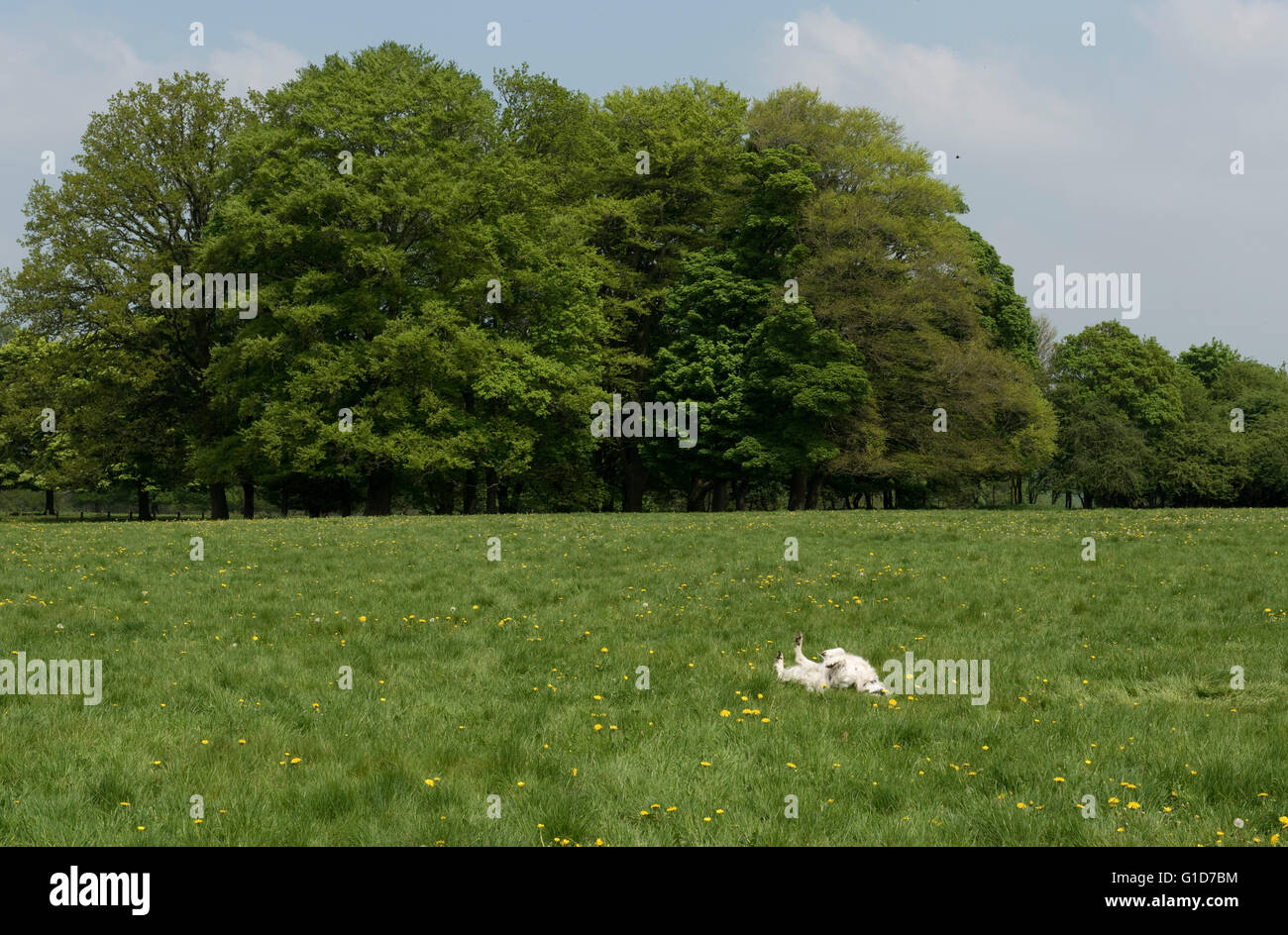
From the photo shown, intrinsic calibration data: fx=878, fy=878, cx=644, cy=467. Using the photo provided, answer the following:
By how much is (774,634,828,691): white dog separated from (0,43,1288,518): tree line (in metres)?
30.1

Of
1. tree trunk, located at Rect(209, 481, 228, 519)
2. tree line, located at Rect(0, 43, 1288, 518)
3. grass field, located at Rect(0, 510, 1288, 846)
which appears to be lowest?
grass field, located at Rect(0, 510, 1288, 846)

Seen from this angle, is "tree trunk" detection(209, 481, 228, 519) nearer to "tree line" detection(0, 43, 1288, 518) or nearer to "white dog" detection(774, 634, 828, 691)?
"tree line" detection(0, 43, 1288, 518)

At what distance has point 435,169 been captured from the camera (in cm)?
4006

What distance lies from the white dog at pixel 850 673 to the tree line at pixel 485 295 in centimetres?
3048

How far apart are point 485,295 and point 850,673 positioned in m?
36.5

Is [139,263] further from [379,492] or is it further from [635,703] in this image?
[635,703]

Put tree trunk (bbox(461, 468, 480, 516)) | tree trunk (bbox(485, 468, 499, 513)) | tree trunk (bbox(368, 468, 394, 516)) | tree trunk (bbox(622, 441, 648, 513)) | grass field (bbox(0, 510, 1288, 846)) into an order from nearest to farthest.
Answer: grass field (bbox(0, 510, 1288, 846)) → tree trunk (bbox(368, 468, 394, 516)) → tree trunk (bbox(485, 468, 499, 513)) → tree trunk (bbox(461, 468, 480, 516)) → tree trunk (bbox(622, 441, 648, 513))

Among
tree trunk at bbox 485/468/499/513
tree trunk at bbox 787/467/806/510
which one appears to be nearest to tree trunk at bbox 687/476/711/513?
tree trunk at bbox 787/467/806/510

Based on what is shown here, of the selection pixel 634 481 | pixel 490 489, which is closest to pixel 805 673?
pixel 490 489

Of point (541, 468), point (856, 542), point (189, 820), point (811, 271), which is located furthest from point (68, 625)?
point (541, 468)

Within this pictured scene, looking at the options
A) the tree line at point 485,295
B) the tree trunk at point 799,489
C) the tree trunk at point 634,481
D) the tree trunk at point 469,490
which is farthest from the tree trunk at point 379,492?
the tree trunk at point 799,489

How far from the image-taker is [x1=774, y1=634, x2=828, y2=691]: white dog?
951 centimetres

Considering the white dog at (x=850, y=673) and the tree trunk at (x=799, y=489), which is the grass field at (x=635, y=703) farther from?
→ the tree trunk at (x=799, y=489)
